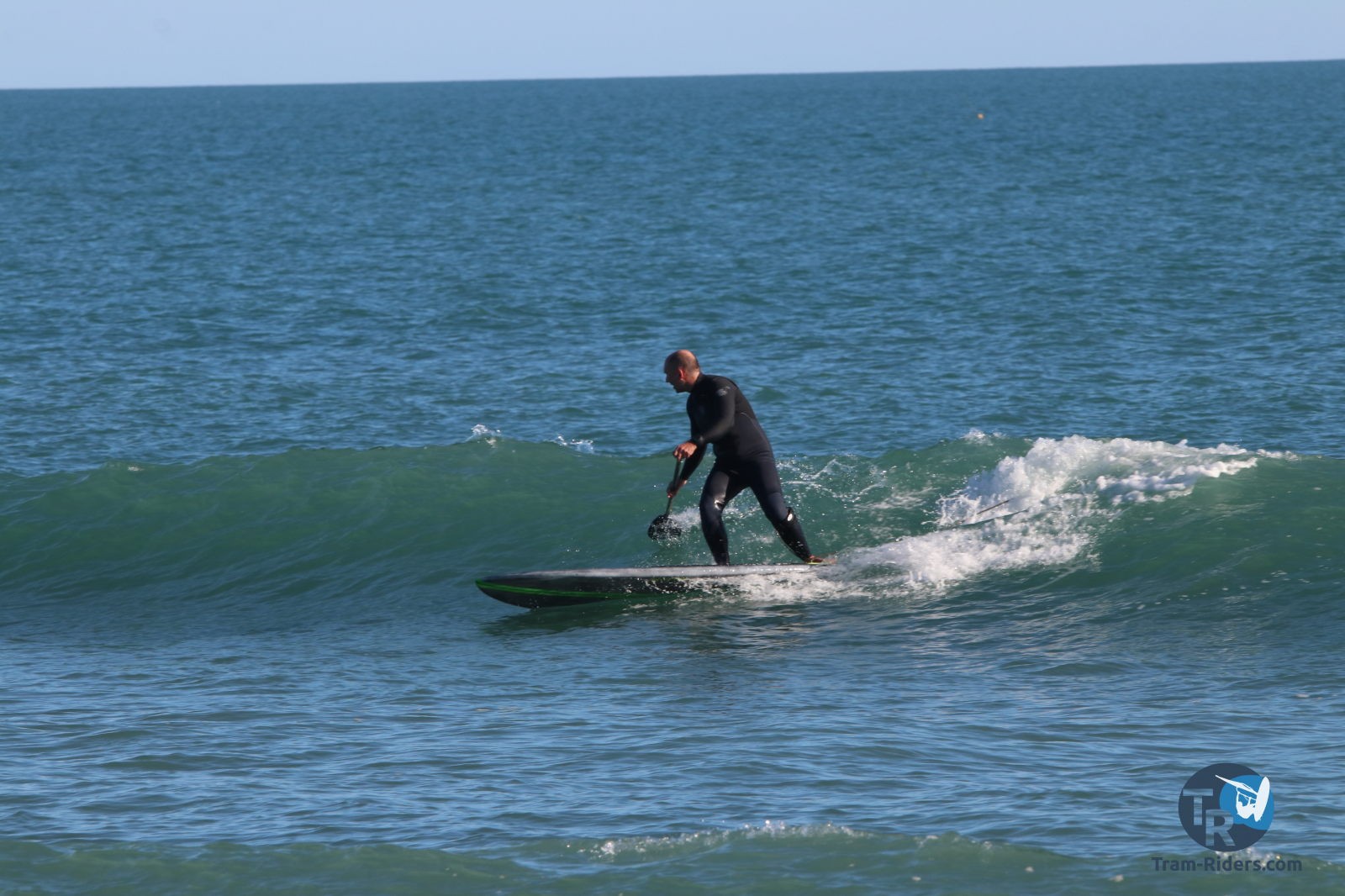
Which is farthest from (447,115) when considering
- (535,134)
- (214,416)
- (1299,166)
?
(214,416)

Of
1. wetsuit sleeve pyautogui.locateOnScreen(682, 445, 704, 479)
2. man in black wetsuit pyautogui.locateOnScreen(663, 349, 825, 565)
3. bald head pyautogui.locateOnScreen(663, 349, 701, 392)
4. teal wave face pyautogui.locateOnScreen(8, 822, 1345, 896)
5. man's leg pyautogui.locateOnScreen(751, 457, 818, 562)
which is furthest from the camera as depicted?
man's leg pyautogui.locateOnScreen(751, 457, 818, 562)

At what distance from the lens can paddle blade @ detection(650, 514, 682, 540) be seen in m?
12.5

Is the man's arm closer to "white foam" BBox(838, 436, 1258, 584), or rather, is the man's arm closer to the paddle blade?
the paddle blade

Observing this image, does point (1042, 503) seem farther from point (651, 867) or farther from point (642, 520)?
point (651, 867)

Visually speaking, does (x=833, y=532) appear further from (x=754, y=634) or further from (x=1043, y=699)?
(x=1043, y=699)

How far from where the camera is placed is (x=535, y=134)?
9906 centimetres

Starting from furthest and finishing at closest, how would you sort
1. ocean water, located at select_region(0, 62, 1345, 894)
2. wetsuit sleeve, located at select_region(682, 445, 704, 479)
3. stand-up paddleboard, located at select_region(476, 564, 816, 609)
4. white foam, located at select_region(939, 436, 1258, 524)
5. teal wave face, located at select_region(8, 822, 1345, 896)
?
white foam, located at select_region(939, 436, 1258, 524) < stand-up paddleboard, located at select_region(476, 564, 816, 609) < wetsuit sleeve, located at select_region(682, 445, 704, 479) < ocean water, located at select_region(0, 62, 1345, 894) < teal wave face, located at select_region(8, 822, 1345, 896)

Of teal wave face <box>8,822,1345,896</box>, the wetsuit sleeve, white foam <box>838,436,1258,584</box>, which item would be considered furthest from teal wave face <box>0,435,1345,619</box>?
teal wave face <box>8,822,1345,896</box>

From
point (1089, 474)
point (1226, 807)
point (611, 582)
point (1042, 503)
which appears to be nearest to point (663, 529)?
point (611, 582)

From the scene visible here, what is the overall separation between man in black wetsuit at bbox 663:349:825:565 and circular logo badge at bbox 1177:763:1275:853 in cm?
492

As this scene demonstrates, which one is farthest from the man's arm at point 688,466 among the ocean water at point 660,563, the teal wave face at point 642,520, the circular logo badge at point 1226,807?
the circular logo badge at point 1226,807

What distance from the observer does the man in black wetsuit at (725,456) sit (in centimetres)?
1222

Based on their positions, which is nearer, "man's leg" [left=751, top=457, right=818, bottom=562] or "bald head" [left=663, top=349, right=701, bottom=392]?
"bald head" [left=663, top=349, right=701, bottom=392]

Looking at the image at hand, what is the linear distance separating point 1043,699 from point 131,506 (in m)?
10.5
